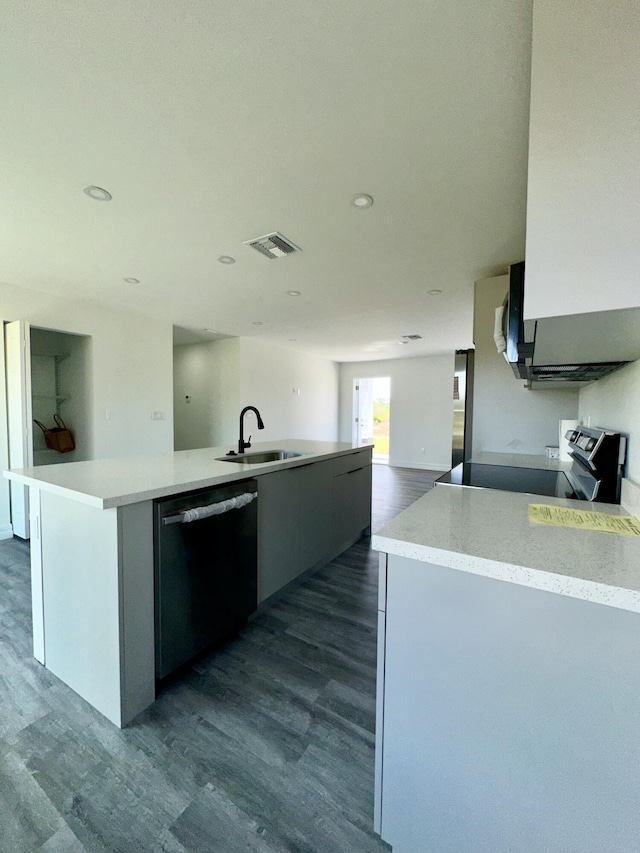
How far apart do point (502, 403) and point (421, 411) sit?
4.83m

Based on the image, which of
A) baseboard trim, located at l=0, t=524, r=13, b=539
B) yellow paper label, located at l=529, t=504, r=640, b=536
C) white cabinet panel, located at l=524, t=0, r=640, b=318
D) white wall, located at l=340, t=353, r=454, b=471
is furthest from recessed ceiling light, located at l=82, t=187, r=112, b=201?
white wall, located at l=340, t=353, r=454, b=471

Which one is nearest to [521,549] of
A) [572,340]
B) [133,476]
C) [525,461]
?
[572,340]

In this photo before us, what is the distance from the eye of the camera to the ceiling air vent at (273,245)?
2396mm

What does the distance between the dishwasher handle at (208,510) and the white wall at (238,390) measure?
415 cm

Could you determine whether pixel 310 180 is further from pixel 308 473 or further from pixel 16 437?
pixel 16 437

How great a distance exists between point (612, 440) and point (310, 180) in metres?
1.85

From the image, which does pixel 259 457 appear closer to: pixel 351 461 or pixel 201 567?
pixel 351 461

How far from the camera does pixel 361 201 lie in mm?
1940

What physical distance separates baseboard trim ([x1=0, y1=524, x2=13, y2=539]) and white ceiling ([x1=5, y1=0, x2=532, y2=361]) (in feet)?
7.94

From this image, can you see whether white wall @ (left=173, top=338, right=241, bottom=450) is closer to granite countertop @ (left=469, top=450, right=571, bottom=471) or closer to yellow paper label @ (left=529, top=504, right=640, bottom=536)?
granite countertop @ (left=469, top=450, right=571, bottom=471)

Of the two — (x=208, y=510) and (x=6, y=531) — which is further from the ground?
(x=208, y=510)

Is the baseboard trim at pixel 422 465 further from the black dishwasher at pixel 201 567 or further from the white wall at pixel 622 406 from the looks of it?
the black dishwasher at pixel 201 567

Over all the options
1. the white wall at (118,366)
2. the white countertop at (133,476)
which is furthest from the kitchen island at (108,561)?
the white wall at (118,366)

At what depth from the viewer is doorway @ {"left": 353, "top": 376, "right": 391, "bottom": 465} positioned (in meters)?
8.75
